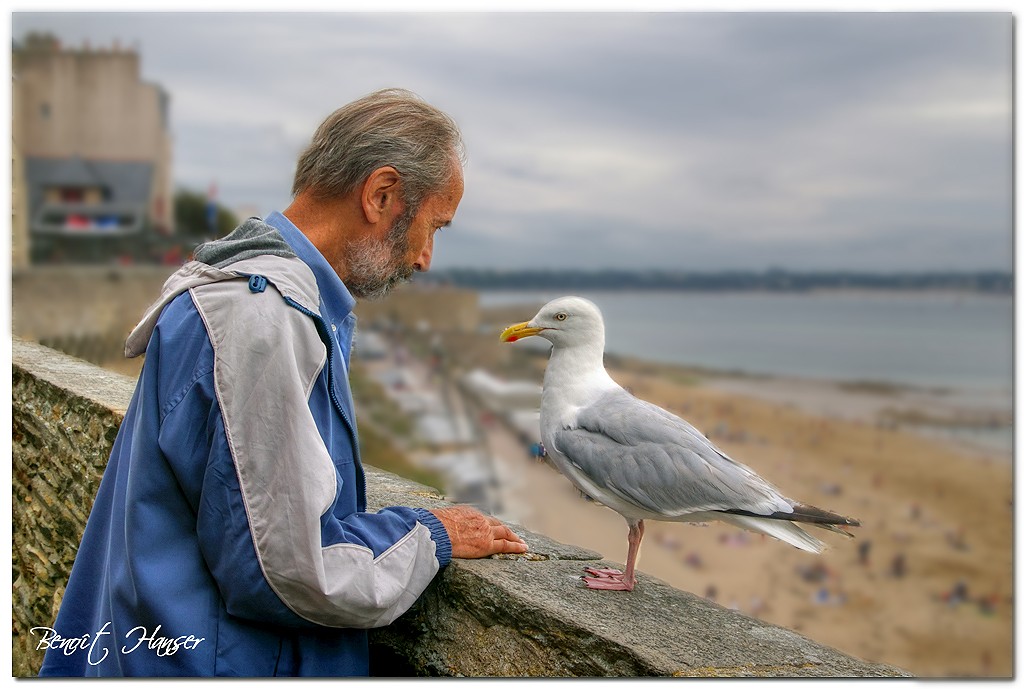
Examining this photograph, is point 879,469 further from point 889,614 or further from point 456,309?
point 456,309

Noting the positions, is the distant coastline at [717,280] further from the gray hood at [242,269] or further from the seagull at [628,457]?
the gray hood at [242,269]

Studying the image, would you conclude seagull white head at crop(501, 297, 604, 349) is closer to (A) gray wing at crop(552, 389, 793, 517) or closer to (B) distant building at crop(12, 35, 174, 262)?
(A) gray wing at crop(552, 389, 793, 517)

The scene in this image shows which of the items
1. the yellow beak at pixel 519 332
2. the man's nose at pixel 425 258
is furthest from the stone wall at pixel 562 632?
the man's nose at pixel 425 258

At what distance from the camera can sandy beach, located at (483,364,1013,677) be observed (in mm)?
24031

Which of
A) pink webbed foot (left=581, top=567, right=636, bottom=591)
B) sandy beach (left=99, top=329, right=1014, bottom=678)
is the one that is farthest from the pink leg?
sandy beach (left=99, top=329, right=1014, bottom=678)

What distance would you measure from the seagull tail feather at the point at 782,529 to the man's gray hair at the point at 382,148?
96cm

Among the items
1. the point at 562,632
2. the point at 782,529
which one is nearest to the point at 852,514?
the point at 782,529

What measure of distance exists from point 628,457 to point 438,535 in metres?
0.49

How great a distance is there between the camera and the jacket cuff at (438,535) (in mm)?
1825

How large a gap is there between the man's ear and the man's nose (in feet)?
0.37

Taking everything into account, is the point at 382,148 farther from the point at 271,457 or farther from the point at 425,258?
the point at 271,457

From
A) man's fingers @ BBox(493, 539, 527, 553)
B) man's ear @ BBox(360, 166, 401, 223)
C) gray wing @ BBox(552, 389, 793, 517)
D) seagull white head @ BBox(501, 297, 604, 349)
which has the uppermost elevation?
man's ear @ BBox(360, 166, 401, 223)

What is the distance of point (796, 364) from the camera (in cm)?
3669

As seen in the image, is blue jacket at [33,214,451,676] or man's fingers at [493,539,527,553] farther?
man's fingers at [493,539,527,553]
